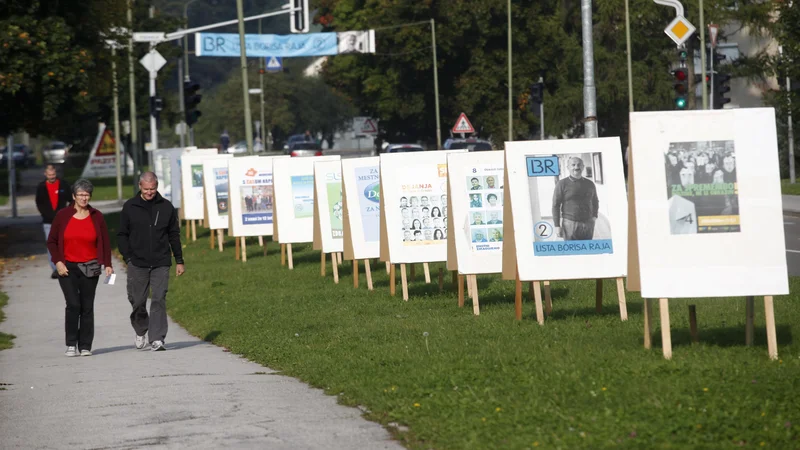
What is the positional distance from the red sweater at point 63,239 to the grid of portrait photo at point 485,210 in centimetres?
398

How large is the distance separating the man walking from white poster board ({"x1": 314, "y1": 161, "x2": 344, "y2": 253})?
7882 mm

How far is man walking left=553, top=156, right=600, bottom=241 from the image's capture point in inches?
526

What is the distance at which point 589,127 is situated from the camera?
20.1 meters

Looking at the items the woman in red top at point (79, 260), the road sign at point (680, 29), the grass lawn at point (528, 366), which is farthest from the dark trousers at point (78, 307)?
the road sign at point (680, 29)

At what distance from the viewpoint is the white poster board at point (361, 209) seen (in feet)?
63.4

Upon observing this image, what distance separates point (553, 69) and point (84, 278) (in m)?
57.5

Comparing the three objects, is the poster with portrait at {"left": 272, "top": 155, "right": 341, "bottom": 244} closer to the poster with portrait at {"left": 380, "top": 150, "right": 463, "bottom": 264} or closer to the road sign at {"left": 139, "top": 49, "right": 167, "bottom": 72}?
the poster with portrait at {"left": 380, "top": 150, "right": 463, "bottom": 264}

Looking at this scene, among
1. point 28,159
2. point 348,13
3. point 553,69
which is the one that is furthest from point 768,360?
point 28,159

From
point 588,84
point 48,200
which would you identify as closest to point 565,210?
point 588,84

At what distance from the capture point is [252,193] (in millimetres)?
26422

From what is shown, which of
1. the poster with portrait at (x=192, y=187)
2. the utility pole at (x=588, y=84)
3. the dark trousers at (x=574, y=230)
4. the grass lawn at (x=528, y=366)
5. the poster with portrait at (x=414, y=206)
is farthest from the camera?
the poster with portrait at (x=192, y=187)

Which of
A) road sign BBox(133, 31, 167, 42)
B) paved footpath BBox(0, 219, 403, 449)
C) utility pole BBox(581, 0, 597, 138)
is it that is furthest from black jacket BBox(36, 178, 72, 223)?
road sign BBox(133, 31, 167, 42)

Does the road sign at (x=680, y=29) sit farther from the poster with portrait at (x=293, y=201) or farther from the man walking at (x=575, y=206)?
the man walking at (x=575, y=206)

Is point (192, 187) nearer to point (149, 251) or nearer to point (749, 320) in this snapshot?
point (149, 251)
